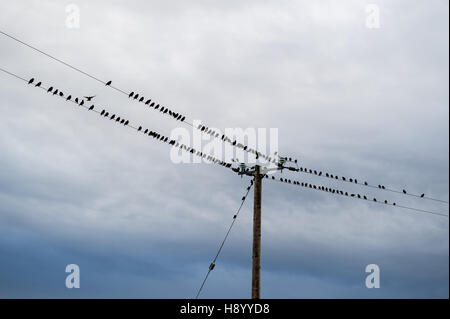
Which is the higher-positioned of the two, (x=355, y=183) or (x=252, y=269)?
(x=355, y=183)

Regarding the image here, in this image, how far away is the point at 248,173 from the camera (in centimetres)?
2647

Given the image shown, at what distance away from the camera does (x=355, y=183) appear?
3167cm

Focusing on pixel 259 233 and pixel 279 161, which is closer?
pixel 259 233
